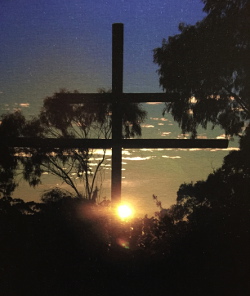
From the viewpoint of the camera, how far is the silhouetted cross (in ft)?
28.4

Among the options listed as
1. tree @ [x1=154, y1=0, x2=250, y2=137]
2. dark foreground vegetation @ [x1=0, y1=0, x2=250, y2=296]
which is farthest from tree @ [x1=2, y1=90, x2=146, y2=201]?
dark foreground vegetation @ [x1=0, y1=0, x2=250, y2=296]

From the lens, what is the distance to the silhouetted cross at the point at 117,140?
8.66 metres

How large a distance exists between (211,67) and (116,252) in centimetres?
1046

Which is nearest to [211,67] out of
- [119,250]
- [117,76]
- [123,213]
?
[117,76]

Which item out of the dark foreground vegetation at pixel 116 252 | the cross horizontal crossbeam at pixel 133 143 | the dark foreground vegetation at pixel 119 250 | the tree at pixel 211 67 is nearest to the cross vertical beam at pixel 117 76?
the cross horizontal crossbeam at pixel 133 143

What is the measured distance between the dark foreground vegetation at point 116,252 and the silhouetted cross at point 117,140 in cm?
250

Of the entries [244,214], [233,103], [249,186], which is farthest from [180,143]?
[233,103]

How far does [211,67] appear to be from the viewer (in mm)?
15297

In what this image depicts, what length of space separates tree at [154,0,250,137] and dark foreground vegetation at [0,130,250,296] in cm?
860

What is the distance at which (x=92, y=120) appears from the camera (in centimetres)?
2027

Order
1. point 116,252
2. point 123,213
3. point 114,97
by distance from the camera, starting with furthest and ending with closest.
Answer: point 114,97 → point 123,213 → point 116,252

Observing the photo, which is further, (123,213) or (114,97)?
(114,97)

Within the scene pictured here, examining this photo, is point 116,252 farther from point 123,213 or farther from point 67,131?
point 67,131

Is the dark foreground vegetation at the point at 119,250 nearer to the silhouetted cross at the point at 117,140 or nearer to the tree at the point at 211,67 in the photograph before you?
the silhouetted cross at the point at 117,140
